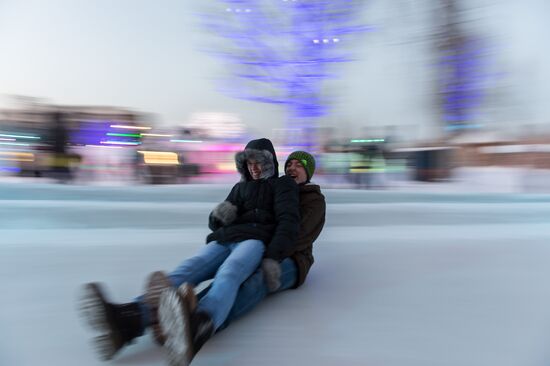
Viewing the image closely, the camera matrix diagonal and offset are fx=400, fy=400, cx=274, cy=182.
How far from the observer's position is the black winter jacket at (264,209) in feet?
4.31

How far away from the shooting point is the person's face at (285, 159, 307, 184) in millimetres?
1576

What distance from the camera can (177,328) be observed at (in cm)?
88

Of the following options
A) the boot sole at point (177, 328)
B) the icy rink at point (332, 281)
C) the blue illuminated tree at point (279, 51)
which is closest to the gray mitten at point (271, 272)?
the icy rink at point (332, 281)

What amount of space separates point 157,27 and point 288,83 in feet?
4.12

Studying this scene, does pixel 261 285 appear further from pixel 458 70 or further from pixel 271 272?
pixel 458 70

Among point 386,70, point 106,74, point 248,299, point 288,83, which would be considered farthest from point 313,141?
point 248,299

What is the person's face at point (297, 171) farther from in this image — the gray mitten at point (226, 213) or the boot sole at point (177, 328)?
the boot sole at point (177, 328)

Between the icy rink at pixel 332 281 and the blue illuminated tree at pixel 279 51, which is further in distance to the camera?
the blue illuminated tree at pixel 279 51

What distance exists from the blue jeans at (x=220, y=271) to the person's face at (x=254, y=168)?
0.85 ft

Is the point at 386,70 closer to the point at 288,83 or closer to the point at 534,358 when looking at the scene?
the point at 288,83

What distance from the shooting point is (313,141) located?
11.9 ft

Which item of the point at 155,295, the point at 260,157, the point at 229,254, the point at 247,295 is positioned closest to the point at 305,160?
the point at 260,157

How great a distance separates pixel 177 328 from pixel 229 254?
47 cm

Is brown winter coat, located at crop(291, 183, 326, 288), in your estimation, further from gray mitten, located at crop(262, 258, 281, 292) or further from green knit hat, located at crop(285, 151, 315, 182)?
gray mitten, located at crop(262, 258, 281, 292)
